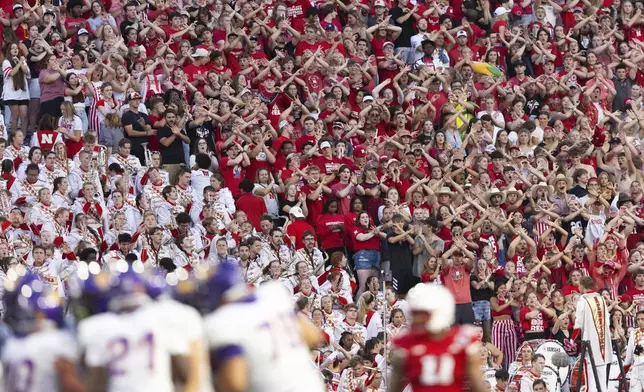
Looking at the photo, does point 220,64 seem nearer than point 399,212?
No

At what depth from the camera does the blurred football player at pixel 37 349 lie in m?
10.8

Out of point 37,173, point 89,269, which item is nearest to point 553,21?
point 37,173

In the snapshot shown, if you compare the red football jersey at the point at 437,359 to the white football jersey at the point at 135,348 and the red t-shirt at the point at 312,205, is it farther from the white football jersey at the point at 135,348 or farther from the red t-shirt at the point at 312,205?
the red t-shirt at the point at 312,205

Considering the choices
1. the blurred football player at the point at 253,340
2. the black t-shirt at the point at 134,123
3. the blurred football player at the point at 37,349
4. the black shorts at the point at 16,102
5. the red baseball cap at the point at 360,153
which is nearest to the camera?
the blurred football player at the point at 253,340

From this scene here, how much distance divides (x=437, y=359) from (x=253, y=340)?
1.62 meters

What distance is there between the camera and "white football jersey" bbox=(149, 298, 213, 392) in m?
10.6

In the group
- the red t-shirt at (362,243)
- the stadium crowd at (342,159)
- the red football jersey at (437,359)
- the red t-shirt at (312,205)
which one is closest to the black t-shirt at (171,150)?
the stadium crowd at (342,159)

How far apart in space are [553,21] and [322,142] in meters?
6.88

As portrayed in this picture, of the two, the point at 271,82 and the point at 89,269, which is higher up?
the point at 89,269

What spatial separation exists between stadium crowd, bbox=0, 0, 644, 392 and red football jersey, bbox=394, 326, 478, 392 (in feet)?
22.5

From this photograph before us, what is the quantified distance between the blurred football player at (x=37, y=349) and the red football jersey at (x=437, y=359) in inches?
95.5

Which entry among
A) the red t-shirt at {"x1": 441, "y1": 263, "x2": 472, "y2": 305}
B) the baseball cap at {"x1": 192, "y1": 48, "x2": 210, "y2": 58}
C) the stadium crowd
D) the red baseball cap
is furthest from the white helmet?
the baseball cap at {"x1": 192, "y1": 48, "x2": 210, "y2": 58}

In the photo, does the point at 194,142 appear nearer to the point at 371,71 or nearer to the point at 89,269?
the point at 371,71

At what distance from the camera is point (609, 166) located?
25.7 m
